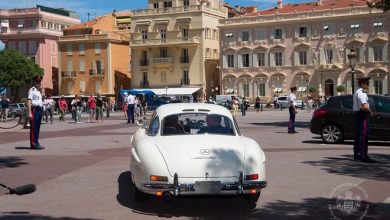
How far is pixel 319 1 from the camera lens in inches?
3312

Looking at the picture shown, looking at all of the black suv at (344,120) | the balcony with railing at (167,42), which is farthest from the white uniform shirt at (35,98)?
the balcony with railing at (167,42)

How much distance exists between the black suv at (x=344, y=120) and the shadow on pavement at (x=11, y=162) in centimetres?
898

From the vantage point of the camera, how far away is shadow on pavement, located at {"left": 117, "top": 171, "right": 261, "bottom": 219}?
8187 millimetres

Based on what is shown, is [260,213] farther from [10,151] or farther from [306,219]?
[10,151]

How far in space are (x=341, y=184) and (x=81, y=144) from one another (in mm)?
10397

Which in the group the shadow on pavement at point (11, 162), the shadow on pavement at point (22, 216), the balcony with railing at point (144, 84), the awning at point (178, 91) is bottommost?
the shadow on pavement at point (22, 216)

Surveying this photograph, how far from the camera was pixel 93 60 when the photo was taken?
92.5 m

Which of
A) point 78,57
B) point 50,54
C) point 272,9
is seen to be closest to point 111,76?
point 78,57

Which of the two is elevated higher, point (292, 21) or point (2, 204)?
point (292, 21)

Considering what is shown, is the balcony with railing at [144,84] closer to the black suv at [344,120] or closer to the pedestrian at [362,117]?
the black suv at [344,120]

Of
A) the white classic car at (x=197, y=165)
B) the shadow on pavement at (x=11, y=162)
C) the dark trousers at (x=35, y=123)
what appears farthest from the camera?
the dark trousers at (x=35, y=123)

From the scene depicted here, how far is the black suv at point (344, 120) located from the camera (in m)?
17.8

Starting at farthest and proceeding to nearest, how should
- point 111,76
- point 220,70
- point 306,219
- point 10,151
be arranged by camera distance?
point 111,76 < point 220,70 < point 10,151 < point 306,219

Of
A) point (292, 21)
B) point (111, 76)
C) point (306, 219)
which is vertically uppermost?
point (292, 21)
